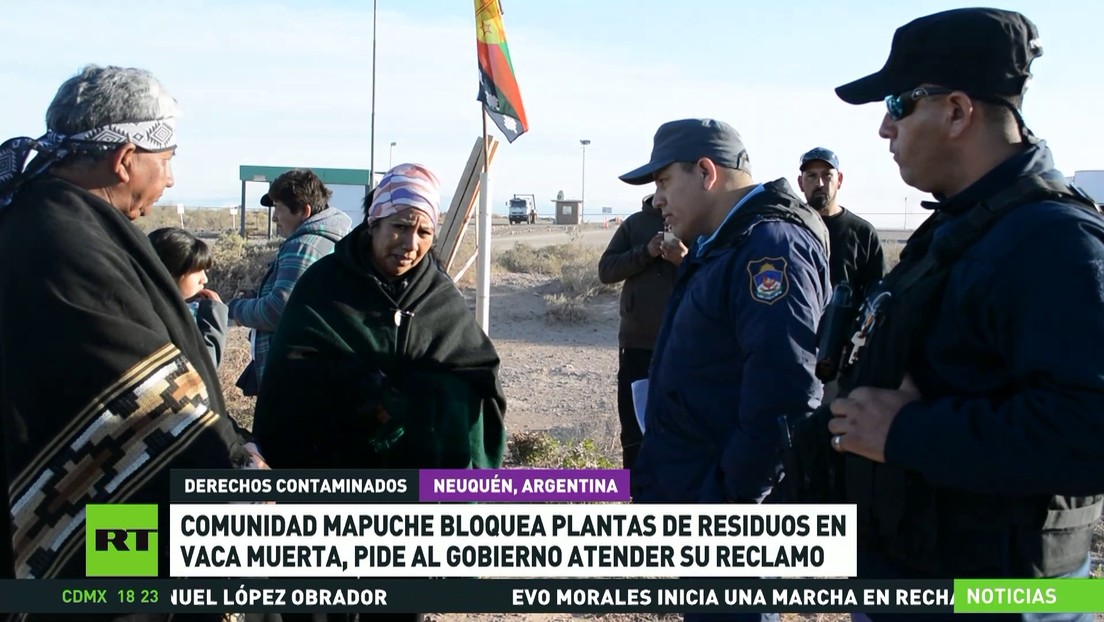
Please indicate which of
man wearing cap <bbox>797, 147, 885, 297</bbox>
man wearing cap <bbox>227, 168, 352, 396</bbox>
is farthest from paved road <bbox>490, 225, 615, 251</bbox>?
man wearing cap <bbox>227, 168, 352, 396</bbox>

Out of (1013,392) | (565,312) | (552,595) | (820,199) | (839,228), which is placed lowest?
(565,312)

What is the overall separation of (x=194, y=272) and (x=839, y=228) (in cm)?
335

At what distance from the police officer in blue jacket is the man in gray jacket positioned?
2.10 m

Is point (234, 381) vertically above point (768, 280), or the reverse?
point (768, 280)

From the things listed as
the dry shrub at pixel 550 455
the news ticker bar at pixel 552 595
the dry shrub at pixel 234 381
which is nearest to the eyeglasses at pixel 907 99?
the news ticker bar at pixel 552 595

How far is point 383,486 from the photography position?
10.9 ft

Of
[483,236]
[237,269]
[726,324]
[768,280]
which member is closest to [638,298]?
[483,236]

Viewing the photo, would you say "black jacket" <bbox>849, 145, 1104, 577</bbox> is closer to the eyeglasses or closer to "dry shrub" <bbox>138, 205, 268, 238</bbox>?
the eyeglasses

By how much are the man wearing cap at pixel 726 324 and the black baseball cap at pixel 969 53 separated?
696 millimetres

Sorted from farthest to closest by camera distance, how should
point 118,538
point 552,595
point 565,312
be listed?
1. point 565,312
2. point 552,595
3. point 118,538

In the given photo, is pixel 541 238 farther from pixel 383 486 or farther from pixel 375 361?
pixel 383 486

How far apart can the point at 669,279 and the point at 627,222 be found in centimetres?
47

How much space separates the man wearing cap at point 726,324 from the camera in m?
2.51

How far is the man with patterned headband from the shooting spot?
86.0 inches
